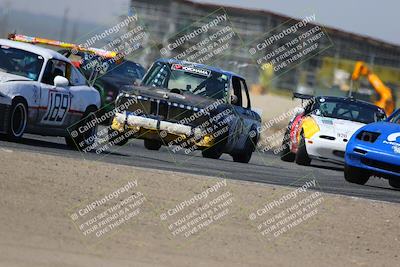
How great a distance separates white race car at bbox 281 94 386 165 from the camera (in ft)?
61.9

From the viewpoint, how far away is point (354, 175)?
1625cm

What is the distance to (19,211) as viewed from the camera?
957 cm

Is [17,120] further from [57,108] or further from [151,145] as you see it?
[151,145]

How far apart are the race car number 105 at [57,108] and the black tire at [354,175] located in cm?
384

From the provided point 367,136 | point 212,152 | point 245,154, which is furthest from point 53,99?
point 245,154

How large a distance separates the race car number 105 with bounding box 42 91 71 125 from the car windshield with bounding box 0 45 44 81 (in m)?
0.37

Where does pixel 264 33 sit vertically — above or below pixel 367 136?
below

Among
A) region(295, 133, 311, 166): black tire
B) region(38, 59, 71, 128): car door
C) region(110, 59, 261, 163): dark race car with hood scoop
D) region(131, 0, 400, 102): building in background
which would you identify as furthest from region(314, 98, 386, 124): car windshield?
region(131, 0, 400, 102): building in background

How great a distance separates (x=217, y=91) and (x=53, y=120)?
3.34 meters

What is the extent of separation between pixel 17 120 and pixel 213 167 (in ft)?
8.57

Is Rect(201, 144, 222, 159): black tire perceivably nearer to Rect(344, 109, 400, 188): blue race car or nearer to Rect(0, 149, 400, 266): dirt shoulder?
Rect(344, 109, 400, 188): blue race car

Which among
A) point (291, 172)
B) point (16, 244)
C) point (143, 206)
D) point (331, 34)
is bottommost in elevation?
point (331, 34)

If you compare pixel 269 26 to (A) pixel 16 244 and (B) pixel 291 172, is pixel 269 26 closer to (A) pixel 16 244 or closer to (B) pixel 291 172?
(B) pixel 291 172

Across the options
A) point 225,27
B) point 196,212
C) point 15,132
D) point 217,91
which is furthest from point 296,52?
point 196,212
